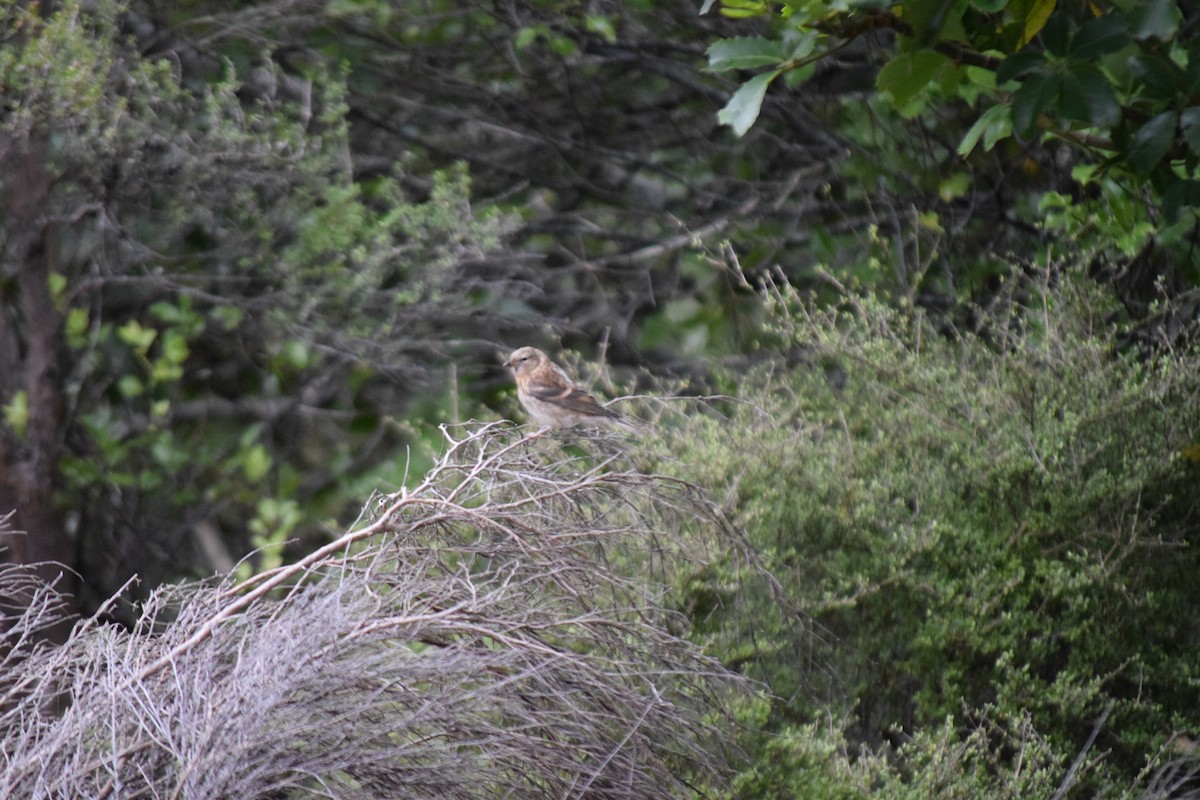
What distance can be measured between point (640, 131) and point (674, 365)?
1.59 metres

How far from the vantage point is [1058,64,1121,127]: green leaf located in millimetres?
3898

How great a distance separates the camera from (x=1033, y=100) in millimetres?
3959

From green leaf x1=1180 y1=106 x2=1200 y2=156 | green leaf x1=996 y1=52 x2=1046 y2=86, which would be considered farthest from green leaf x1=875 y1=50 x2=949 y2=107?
green leaf x1=1180 y1=106 x2=1200 y2=156

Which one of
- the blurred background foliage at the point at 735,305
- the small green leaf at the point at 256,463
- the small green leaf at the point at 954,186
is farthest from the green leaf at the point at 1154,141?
the small green leaf at the point at 256,463

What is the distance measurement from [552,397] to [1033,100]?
94.2 inches

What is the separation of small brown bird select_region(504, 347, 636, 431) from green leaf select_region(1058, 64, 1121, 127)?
189cm

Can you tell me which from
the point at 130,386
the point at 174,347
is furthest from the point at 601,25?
Result: the point at 130,386

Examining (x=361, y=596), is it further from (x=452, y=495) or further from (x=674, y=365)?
(x=674, y=365)

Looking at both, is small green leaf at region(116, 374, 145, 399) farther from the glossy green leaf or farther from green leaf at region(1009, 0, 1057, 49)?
the glossy green leaf

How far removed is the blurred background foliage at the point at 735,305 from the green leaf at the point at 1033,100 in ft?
0.04

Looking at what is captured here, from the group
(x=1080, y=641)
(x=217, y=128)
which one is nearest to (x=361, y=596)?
(x=1080, y=641)

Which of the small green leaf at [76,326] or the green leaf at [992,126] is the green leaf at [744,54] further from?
the small green leaf at [76,326]

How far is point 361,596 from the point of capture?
3.63 m

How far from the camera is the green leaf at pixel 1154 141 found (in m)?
3.99
